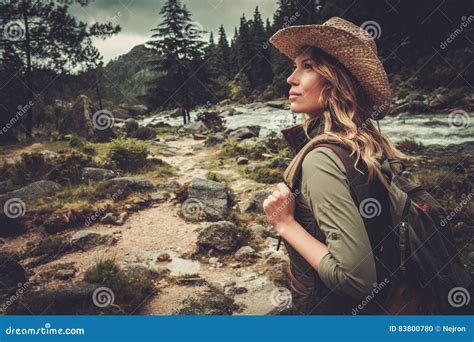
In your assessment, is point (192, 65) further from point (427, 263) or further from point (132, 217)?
point (427, 263)

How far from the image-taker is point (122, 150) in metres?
10.1

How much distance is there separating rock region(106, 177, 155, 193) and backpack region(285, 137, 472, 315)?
6721mm

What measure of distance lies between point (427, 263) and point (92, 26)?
1390cm

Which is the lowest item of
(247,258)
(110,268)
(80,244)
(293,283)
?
(80,244)

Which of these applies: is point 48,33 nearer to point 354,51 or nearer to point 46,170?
point 46,170

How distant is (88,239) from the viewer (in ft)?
18.1

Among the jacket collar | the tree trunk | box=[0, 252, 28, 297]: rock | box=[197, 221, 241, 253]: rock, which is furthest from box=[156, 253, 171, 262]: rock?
the tree trunk

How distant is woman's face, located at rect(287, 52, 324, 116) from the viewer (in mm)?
1754

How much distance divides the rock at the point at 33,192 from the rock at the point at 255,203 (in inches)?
173

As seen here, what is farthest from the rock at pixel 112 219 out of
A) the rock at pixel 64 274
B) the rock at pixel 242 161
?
the rock at pixel 242 161

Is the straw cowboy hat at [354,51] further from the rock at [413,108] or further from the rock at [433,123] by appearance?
the rock at [413,108]

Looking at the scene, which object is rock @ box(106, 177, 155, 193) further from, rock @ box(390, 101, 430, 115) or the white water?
rock @ box(390, 101, 430, 115)

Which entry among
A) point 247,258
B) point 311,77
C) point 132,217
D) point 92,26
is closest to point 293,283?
point 311,77

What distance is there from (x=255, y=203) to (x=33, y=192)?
4.84 meters
